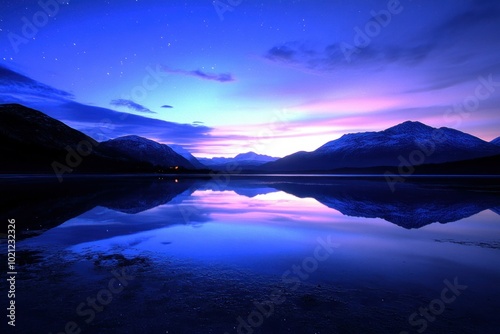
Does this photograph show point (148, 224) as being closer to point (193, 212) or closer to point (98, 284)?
point (193, 212)

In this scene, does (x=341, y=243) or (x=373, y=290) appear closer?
(x=373, y=290)

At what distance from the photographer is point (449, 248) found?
40.7ft

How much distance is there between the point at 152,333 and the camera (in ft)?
19.3

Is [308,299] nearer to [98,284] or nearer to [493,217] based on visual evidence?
[98,284]

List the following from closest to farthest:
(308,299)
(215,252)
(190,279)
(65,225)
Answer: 1. (308,299)
2. (190,279)
3. (215,252)
4. (65,225)

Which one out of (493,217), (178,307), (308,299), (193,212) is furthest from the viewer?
(193,212)

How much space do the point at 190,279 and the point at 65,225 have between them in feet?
38.7

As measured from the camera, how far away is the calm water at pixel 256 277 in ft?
20.9

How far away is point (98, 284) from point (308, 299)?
19.5 ft

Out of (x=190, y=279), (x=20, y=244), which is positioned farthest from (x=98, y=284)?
(x=20, y=244)

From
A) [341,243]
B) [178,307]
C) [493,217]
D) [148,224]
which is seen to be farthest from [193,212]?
[493,217]

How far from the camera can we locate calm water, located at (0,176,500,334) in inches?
251

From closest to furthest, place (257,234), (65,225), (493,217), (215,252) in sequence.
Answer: (215,252) → (257,234) → (65,225) → (493,217)

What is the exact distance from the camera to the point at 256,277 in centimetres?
897
